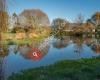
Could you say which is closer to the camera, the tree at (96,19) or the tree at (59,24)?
the tree at (96,19)

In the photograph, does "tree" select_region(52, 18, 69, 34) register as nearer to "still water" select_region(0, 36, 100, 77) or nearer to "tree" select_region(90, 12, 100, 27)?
"tree" select_region(90, 12, 100, 27)

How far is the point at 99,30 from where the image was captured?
74812mm

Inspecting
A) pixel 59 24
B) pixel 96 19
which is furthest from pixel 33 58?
pixel 59 24

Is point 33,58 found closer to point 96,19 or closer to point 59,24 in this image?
point 96,19

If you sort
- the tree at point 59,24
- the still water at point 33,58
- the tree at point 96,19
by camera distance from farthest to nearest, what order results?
the tree at point 59,24 < the tree at point 96,19 < the still water at point 33,58

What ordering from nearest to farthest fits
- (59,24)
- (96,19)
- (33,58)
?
(33,58) → (96,19) → (59,24)

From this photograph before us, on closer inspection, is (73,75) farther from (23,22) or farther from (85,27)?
(85,27)

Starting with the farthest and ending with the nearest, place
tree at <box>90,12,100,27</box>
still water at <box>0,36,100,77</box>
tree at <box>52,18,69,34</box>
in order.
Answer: tree at <box>52,18,69,34</box> < tree at <box>90,12,100,27</box> < still water at <box>0,36,100,77</box>

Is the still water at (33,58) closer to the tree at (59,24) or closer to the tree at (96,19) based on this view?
the tree at (96,19)

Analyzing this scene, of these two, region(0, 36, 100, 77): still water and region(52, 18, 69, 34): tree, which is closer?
region(0, 36, 100, 77): still water

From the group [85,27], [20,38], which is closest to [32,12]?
[85,27]

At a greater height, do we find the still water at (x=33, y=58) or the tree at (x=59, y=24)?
the tree at (x=59, y=24)

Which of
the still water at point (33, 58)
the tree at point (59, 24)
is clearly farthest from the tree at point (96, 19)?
the still water at point (33, 58)

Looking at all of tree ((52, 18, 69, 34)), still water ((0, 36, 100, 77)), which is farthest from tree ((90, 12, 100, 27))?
still water ((0, 36, 100, 77))
